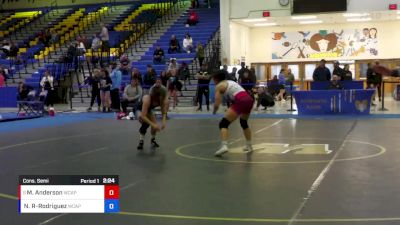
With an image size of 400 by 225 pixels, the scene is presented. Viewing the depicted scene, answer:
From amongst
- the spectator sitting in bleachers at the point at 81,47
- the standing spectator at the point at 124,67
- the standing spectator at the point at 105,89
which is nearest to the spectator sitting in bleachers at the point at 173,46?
the standing spectator at the point at 124,67

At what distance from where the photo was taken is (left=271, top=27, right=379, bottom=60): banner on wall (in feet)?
92.1

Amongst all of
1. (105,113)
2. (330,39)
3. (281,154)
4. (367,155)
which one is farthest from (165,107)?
(330,39)

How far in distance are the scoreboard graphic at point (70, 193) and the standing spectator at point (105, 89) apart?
16.0m

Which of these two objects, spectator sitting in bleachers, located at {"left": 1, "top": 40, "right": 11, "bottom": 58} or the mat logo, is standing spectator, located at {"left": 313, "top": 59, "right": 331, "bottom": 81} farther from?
spectator sitting in bleachers, located at {"left": 1, "top": 40, "right": 11, "bottom": 58}

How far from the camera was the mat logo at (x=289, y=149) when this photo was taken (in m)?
9.45

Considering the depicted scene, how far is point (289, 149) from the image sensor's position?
9.84 metres

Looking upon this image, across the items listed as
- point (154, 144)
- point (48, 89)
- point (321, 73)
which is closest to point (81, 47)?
point (48, 89)

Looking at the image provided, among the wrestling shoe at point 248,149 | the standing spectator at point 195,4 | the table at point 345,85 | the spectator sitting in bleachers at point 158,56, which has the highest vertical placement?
the standing spectator at point 195,4

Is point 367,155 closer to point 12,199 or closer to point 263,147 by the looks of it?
point 263,147

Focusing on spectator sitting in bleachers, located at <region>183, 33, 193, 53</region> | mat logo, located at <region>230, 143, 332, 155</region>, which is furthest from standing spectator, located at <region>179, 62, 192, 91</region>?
mat logo, located at <region>230, 143, 332, 155</region>

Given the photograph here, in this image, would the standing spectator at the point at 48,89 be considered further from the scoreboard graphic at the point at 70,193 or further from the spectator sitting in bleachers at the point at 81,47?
the scoreboard graphic at the point at 70,193

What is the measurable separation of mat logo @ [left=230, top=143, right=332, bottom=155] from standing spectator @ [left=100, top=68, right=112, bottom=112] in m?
10.8

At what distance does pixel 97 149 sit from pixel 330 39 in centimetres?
2091

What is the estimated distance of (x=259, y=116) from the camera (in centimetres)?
1719
